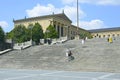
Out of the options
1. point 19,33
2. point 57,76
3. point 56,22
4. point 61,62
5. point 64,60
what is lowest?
point 57,76

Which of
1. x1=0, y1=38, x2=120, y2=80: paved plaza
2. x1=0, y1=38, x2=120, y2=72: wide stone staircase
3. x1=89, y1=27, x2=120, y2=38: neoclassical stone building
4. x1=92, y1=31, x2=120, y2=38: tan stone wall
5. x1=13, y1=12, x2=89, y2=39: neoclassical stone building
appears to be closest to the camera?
x1=0, y1=38, x2=120, y2=80: paved plaza

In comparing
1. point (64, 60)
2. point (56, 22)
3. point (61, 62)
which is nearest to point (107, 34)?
point (56, 22)

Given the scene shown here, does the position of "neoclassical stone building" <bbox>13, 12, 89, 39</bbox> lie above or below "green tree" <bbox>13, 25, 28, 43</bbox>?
above

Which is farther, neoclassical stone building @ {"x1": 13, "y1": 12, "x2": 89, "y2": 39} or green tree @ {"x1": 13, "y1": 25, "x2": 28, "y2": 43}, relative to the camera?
neoclassical stone building @ {"x1": 13, "y1": 12, "x2": 89, "y2": 39}

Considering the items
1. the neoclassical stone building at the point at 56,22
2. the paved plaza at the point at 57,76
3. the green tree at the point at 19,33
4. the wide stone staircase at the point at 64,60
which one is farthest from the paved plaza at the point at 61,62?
the neoclassical stone building at the point at 56,22

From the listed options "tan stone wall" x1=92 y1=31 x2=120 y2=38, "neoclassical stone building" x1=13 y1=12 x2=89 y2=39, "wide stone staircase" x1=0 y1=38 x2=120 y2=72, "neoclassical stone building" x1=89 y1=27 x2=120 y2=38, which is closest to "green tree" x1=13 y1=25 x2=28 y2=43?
"neoclassical stone building" x1=13 y1=12 x2=89 y2=39

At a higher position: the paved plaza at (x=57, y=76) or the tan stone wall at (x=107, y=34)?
the tan stone wall at (x=107, y=34)

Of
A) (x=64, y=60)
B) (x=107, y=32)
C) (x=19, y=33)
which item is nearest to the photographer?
(x=64, y=60)

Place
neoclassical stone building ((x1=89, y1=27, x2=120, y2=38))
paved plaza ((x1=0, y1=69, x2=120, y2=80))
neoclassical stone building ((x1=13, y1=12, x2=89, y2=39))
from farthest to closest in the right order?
neoclassical stone building ((x1=89, y1=27, x2=120, y2=38)) → neoclassical stone building ((x1=13, y1=12, x2=89, y2=39)) → paved plaza ((x1=0, y1=69, x2=120, y2=80))

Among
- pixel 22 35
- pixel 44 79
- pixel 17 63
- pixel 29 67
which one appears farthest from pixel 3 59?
pixel 22 35

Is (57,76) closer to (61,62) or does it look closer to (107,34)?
(61,62)

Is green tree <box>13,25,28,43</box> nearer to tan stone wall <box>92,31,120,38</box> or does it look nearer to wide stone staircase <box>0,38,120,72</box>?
wide stone staircase <box>0,38,120,72</box>

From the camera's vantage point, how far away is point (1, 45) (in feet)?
148

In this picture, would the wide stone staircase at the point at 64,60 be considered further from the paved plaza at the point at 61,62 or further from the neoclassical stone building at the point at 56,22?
the neoclassical stone building at the point at 56,22
